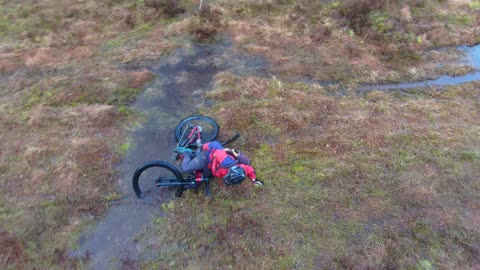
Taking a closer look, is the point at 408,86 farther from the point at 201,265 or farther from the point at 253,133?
the point at 201,265

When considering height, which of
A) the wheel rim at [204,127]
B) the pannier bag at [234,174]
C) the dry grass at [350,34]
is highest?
the dry grass at [350,34]

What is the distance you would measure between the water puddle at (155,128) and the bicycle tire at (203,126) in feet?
1.44

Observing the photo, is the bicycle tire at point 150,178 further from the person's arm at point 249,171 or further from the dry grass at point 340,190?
the person's arm at point 249,171

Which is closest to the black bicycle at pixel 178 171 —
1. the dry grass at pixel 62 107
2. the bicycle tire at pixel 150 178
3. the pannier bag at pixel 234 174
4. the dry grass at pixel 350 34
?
the bicycle tire at pixel 150 178

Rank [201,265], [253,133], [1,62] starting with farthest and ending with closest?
[1,62] → [253,133] → [201,265]

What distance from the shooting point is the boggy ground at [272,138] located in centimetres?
758

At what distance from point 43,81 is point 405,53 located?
543 inches

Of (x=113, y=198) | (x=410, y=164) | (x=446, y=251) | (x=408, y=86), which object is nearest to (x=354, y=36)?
(x=408, y=86)

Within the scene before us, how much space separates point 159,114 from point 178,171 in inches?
131

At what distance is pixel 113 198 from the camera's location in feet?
27.7

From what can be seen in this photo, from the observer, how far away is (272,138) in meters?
10.1

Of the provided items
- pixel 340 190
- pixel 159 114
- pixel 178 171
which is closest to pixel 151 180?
pixel 178 171

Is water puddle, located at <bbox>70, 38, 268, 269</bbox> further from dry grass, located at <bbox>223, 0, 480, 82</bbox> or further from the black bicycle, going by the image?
dry grass, located at <bbox>223, 0, 480, 82</bbox>

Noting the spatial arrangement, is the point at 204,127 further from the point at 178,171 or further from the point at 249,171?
the point at 249,171
